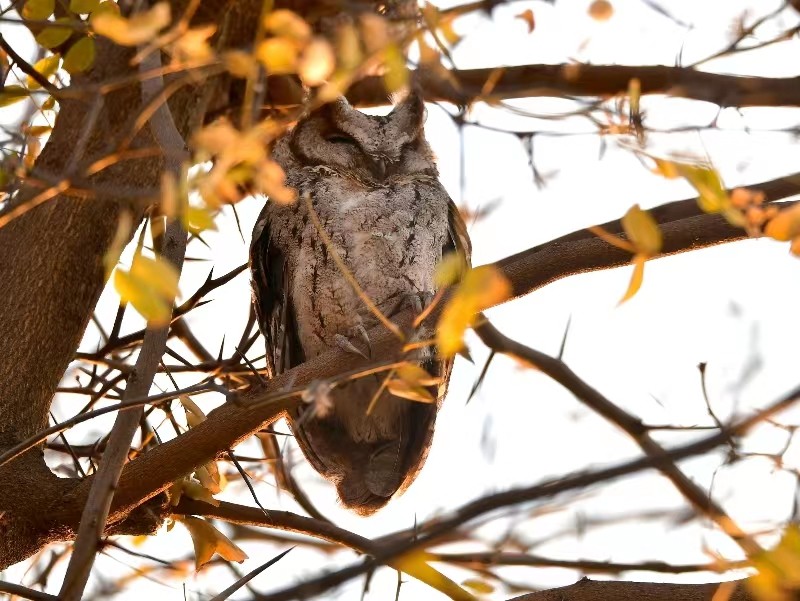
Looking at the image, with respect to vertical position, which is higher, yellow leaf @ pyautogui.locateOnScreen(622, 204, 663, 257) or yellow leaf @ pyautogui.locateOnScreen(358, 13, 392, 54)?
yellow leaf @ pyautogui.locateOnScreen(358, 13, 392, 54)

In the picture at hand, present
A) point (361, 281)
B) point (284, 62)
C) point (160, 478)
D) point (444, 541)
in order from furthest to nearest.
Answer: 1. point (361, 281)
2. point (160, 478)
3. point (284, 62)
4. point (444, 541)

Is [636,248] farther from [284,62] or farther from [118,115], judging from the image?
[118,115]

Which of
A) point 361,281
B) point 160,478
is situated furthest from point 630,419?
point 160,478

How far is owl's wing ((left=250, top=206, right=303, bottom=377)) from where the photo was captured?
264cm

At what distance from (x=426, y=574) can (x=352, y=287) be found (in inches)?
57.1

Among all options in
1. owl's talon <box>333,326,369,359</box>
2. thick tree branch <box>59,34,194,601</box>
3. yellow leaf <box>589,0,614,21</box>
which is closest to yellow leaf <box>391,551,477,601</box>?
thick tree branch <box>59,34,194,601</box>

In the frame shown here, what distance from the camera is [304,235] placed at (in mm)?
2621

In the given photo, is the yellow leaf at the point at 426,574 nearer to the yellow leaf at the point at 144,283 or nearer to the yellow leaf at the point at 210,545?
the yellow leaf at the point at 144,283

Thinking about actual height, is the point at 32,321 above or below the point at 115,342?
below

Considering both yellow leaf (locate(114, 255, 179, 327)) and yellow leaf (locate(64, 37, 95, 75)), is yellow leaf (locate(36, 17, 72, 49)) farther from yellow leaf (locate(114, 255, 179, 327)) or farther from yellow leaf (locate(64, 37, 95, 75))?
yellow leaf (locate(114, 255, 179, 327))

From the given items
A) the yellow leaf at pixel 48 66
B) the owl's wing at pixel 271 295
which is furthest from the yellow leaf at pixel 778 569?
the yellow leaf at pixel 48 66

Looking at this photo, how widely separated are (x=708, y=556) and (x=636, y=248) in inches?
13.9

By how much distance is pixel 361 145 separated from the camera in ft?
9.47

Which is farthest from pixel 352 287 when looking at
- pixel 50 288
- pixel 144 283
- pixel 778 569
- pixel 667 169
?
pixel 778 569
